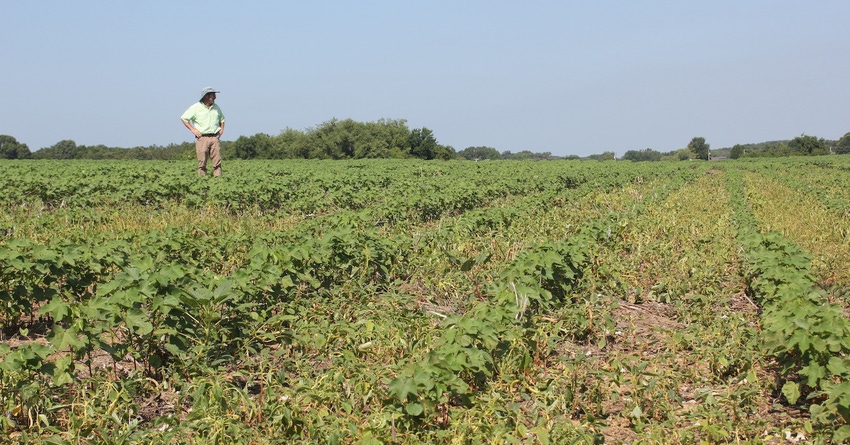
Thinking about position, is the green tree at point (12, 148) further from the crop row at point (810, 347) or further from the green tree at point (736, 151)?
the green tree at point (736, 151)

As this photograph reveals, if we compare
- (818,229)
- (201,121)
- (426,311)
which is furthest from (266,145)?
(426,311)

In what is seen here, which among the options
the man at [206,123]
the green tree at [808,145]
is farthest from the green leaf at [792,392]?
the green tree at [808,145]

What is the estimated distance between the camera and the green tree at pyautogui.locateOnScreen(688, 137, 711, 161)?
105863mm

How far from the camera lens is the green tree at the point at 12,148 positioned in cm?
5791

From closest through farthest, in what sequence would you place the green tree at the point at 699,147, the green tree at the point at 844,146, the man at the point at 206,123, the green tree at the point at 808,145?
the man at the point at 206,123 < the green tree at the point at 808,145 < the green tree at the point at 844,146 < the green tree at the point at 699,147

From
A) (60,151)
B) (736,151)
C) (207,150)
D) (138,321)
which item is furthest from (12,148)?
(736,151)

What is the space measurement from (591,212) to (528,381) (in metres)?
8.20

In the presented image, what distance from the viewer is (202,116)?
13.7 m

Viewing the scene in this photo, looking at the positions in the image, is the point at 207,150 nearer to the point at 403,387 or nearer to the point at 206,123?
the point at 206,123

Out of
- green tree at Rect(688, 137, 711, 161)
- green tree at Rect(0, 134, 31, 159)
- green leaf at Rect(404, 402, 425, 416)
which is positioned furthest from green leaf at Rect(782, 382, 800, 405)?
green tree at Rect(688, 137, 711, 161)

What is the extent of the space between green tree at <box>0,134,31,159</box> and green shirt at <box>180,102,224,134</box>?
5105 centimetres

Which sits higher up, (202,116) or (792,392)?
(202,116)

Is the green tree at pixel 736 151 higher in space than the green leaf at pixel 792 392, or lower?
higher

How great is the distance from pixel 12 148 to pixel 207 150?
55.8 meters
